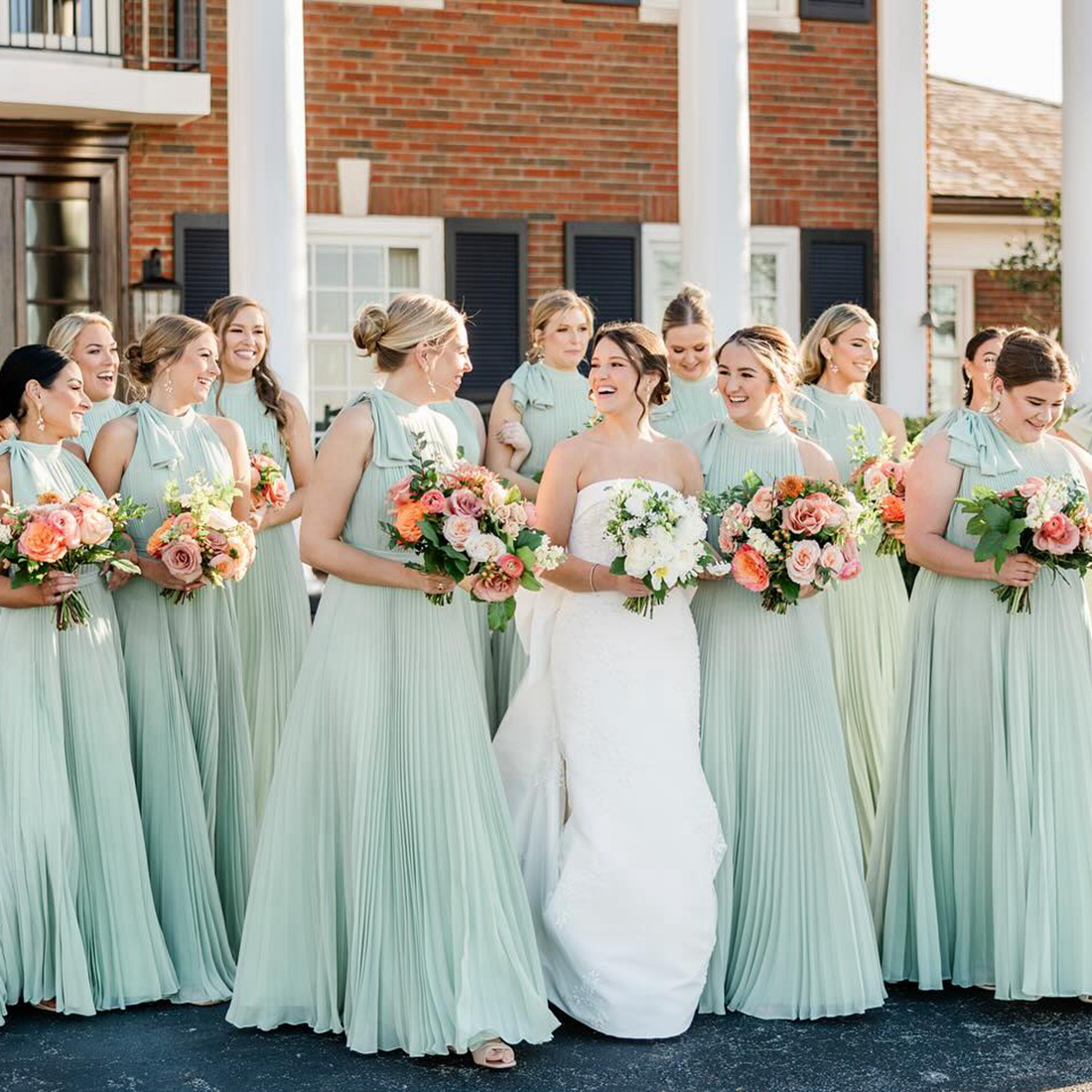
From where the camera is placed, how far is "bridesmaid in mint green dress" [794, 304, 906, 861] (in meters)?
7.20

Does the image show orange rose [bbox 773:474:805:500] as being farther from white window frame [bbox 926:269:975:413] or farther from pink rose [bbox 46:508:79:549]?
white window frame [bbox 926:269:975:413]

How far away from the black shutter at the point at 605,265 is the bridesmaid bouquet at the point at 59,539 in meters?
10.0

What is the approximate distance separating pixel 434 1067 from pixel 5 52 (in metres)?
10.5

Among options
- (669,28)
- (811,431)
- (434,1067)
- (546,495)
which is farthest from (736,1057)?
(669,28)

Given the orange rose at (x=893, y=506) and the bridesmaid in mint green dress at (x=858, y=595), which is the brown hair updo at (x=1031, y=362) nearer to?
the orange rose at (x=893, y=506)

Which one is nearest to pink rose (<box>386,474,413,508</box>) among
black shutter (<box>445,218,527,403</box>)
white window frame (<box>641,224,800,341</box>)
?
black shutter (<box>445,218,527,403</box>)

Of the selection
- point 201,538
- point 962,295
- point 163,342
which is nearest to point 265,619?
point 201,538

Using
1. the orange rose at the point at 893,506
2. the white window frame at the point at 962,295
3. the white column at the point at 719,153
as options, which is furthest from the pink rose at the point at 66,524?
the white window frame at the point at 962,295

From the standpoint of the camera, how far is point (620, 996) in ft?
17.7

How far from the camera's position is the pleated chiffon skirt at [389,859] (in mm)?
5117

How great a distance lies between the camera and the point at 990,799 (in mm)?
5902

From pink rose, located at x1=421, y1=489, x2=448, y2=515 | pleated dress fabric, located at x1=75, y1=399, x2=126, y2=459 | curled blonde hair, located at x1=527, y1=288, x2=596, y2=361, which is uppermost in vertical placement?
curled blonde hair, located at x1=527, y1=288, x2=596, y2=361

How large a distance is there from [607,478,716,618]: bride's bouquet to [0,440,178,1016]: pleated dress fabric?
1.79 meters

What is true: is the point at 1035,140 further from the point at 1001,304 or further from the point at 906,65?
the point at 906,65
